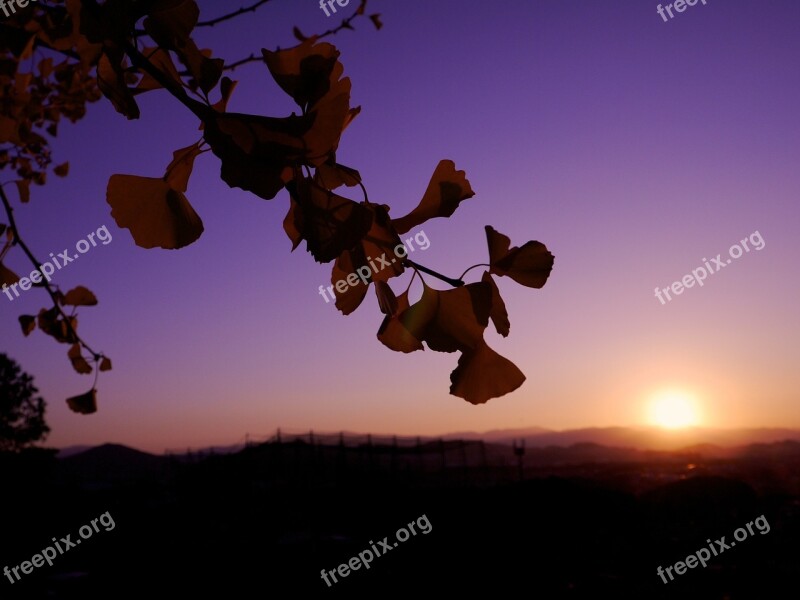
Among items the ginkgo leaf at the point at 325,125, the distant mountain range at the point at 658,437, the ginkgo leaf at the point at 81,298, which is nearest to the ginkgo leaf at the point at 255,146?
the ginkgo leaf at the point at 325,125

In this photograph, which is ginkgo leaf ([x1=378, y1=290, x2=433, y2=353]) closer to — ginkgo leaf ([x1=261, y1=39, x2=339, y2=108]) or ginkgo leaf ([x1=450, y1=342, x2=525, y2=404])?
ginkgo leaf ([x1=450, y1=342, x2=525, y2=404])

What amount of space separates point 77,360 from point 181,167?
921 mm

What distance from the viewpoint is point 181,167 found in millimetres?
449

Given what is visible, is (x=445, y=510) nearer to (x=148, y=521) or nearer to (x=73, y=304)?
(x=148, y=521)

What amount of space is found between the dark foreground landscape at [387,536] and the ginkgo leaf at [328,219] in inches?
528

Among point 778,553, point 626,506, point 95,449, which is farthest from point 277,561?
point 95,449

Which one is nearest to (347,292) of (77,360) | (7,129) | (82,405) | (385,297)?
(385,297)

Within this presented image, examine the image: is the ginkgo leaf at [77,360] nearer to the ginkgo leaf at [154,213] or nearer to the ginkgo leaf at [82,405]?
the ginkgo leaf at [82,405]

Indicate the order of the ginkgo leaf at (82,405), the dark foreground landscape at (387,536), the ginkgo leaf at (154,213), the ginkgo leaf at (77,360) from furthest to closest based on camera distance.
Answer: the dark foreground landscape at (387,536), the ginkgo leaf at (77,360), the ginkgo leaf at (82,405), the ginkgo leaf at (154,213)

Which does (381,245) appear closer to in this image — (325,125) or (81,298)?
(325,125)

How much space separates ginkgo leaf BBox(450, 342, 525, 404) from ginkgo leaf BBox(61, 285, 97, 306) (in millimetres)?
825

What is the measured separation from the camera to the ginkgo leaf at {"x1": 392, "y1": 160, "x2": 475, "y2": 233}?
0.44 meters

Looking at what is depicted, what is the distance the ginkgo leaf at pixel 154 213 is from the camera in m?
0.43

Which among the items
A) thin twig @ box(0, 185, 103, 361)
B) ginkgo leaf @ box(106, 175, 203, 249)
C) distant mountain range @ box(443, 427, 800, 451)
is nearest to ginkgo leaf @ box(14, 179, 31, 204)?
thin twig @ box(0, 185, 103, 361)
